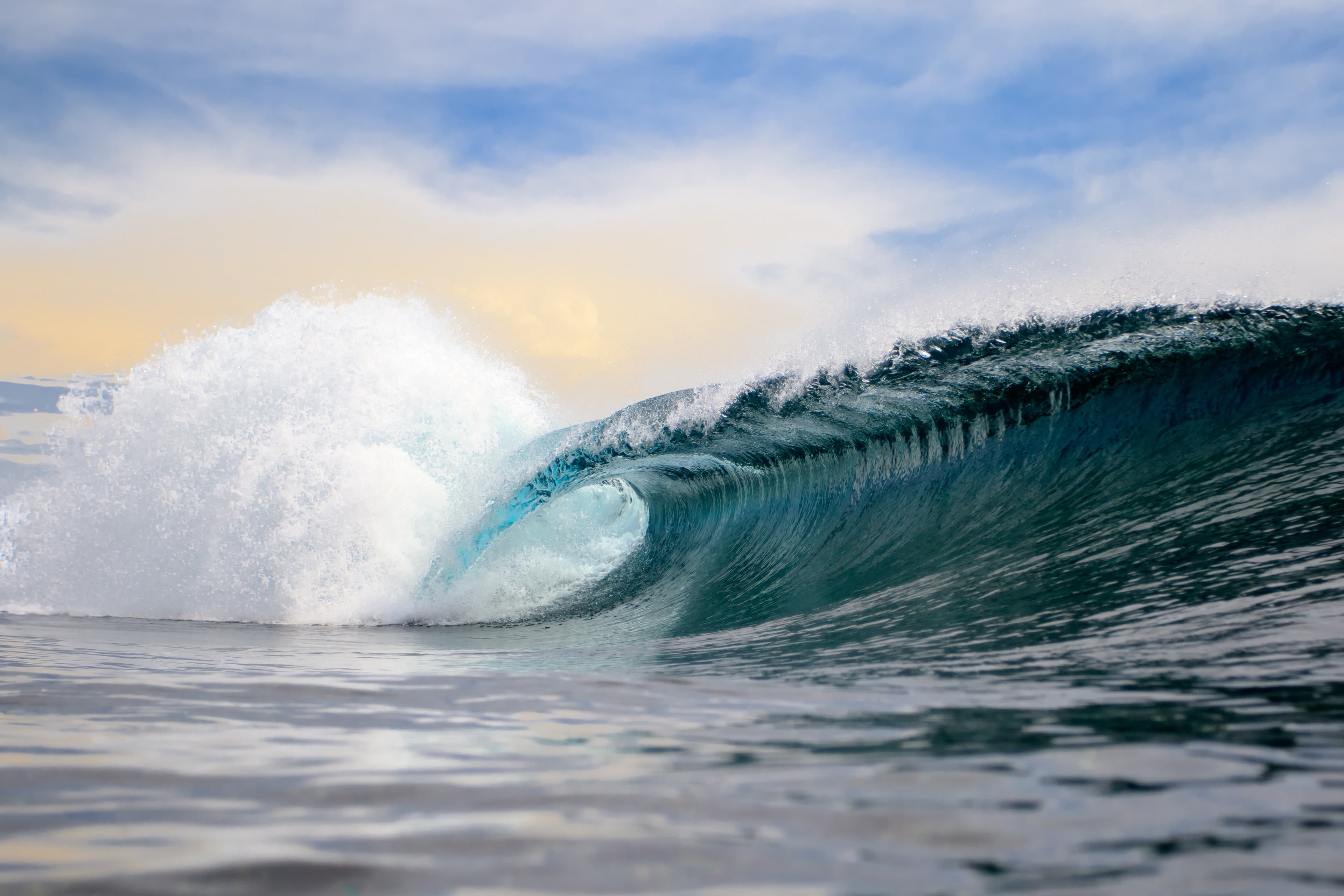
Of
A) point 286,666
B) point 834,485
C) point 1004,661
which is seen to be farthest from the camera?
point 834,485

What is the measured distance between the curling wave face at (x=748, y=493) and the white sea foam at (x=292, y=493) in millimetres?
25

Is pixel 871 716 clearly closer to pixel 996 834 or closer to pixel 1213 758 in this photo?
pixel 1213 758

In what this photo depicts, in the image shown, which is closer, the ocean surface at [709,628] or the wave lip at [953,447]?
the ocean surface at [709,628]

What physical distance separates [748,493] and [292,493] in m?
4.02

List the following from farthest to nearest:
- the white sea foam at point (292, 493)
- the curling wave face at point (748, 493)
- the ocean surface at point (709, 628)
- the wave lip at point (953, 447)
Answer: the white sea foam at point (292, 493), the wave lip at point (953, 447), the curling wave face at point (748, 493), the ocean surface at point (709, 628)

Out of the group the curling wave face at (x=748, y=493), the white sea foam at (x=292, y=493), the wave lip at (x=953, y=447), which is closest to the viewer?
the curling wave face at (x=748, y=493)

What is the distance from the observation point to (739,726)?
1.84 metres

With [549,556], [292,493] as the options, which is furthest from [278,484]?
[549,556]

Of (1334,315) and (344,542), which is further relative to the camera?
(344,542)

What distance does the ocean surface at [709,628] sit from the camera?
3.59ft

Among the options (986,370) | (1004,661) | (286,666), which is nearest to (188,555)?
(286,666)

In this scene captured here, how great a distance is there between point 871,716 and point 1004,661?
33.8 inches

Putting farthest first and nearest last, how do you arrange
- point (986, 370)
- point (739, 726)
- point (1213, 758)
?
point (986, 370), point (739, 726), point (1213, 758)

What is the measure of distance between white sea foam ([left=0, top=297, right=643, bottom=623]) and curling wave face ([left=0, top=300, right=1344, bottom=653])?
0.08 ft
